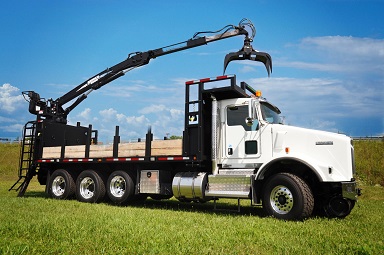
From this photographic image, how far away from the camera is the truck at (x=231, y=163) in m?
8.45

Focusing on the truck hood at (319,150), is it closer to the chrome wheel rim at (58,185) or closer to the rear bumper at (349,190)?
the rear bumper at (349,190)

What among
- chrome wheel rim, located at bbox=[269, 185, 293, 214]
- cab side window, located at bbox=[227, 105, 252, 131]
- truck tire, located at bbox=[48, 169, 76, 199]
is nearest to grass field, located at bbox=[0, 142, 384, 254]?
chrome wheel rim, located at bbox=[269, 185, 293, 214]

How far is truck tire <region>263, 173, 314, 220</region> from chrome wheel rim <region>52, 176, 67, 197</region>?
8.20 m

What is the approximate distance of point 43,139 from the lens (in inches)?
561

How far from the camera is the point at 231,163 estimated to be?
974cm

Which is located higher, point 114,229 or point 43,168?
point 43,168

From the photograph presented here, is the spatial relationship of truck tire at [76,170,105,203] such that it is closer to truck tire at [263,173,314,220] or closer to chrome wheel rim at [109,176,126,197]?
chrome wheel rim at [109,176,126,197]

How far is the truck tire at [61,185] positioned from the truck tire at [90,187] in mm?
419

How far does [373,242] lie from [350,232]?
A: 3.09 ft

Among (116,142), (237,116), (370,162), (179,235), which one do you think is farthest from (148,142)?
(370,162)

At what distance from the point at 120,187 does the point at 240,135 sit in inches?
182

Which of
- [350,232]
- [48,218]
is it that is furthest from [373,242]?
[48,218]

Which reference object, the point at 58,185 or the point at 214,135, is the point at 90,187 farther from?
the point at 214,135

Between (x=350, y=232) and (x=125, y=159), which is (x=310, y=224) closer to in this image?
(x=350, y=232)
